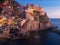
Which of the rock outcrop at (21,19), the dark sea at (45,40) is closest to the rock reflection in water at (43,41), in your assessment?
the dark sea at (45,40)

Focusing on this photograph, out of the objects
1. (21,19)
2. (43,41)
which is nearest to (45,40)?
(43,41)

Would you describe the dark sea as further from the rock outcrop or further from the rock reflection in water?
the rock outcrop

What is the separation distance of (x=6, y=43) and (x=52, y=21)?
3.28ft

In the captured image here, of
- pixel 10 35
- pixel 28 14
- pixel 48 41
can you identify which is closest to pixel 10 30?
pixel 10 35

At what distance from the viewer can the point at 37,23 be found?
16.4 feet

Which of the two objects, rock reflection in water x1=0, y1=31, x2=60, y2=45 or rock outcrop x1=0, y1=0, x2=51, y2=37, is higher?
rock outcrop x1=0, y1=0, x2=51, y2=37

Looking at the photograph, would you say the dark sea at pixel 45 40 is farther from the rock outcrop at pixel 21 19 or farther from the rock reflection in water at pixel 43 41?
the rock outcrop at pixel 21 19

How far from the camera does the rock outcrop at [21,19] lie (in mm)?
4992

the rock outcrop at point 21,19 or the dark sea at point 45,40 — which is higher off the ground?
the rock outcrop at point 21,19

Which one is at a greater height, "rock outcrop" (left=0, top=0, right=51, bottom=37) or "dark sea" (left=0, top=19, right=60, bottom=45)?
"rock outcrop" (left=0, top=0, right=51, bottom=37)

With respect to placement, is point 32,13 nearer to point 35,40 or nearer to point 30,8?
point 30,8

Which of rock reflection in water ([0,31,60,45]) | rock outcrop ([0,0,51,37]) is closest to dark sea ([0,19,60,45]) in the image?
rock reflection in water ([0,31,60,45])

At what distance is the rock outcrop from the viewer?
16.4 feet

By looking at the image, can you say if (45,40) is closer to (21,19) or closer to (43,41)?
(43,41)
